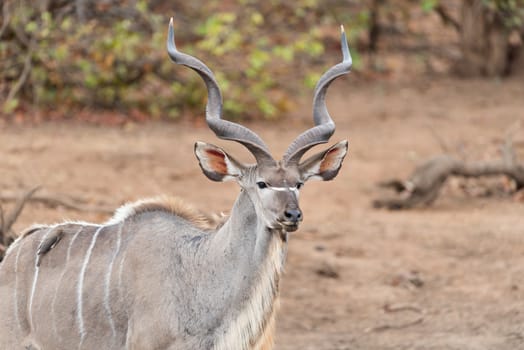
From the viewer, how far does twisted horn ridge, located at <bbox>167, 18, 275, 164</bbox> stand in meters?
4.12

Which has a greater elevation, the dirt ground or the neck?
the dirt ground

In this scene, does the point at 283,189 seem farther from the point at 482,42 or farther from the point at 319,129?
the point at 482,42

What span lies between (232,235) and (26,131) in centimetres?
584

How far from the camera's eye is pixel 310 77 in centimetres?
1027

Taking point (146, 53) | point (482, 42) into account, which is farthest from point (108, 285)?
point (482, 42)

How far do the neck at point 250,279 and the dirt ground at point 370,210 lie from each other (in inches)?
68.0

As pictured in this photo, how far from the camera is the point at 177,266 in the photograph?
4297 millimetres

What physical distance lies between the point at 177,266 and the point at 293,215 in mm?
679

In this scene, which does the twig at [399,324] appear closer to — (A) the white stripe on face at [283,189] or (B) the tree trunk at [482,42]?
(A) the white stripe on face at [283,189]

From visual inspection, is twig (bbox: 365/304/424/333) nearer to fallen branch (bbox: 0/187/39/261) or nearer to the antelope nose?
fallen branch (bbox: 0/187/39/261)

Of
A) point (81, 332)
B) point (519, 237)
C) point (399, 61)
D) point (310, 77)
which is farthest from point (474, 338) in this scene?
point (399, 61)

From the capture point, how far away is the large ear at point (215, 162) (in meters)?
4.21

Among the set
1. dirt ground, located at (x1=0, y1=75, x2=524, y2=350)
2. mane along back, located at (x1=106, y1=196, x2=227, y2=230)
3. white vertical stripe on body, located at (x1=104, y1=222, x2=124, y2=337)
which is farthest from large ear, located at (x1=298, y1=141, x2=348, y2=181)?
dirt ground, located at (x1=0, y1=75, x2=524, y2=350)

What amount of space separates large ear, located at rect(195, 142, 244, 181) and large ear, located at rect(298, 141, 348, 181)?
10.3 inches
